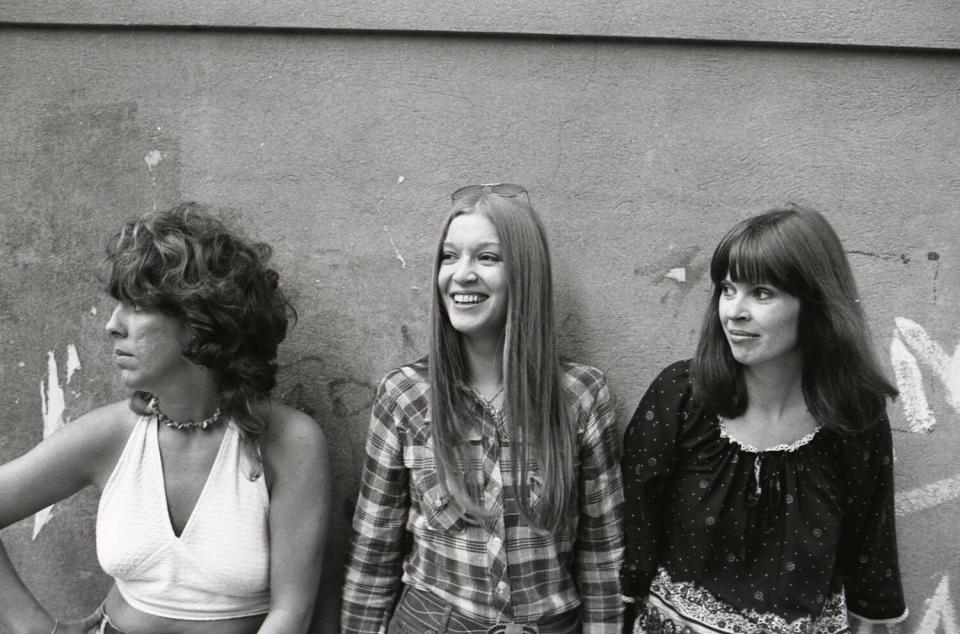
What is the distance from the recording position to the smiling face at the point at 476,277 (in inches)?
89.0

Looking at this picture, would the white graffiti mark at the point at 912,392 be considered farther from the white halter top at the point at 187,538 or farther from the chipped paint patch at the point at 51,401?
the chipped paint patch at the point at 51,401

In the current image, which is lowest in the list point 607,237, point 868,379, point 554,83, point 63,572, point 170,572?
point 63,572

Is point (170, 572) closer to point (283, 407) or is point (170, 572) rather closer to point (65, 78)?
point (283, 407)

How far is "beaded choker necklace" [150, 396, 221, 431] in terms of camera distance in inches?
92.5

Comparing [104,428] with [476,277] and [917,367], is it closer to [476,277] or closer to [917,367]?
[476,277]

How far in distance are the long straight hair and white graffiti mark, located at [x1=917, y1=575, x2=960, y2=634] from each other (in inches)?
51.0

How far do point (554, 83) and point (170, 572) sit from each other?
191 centimetres

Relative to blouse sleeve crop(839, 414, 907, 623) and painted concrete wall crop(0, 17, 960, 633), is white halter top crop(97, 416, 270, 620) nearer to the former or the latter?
painted concrete wall crop(0, 17, 960, 633)

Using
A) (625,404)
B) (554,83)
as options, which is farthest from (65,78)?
(625,404)

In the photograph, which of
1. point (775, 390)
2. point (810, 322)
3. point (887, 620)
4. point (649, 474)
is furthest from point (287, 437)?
point (887, 620)

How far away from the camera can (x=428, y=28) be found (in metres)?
2.57

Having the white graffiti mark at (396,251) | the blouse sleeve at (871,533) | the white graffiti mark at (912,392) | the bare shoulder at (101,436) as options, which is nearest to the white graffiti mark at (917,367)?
the white graffiti mark at (912,392)

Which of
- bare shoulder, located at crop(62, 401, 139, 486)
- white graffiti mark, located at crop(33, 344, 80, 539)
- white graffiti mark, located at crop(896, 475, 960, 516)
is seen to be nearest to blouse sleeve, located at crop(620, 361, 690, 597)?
white graffiti mark, located at crop(896, 475, 960, 516)

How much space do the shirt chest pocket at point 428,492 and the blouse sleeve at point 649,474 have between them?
52 centimetres
